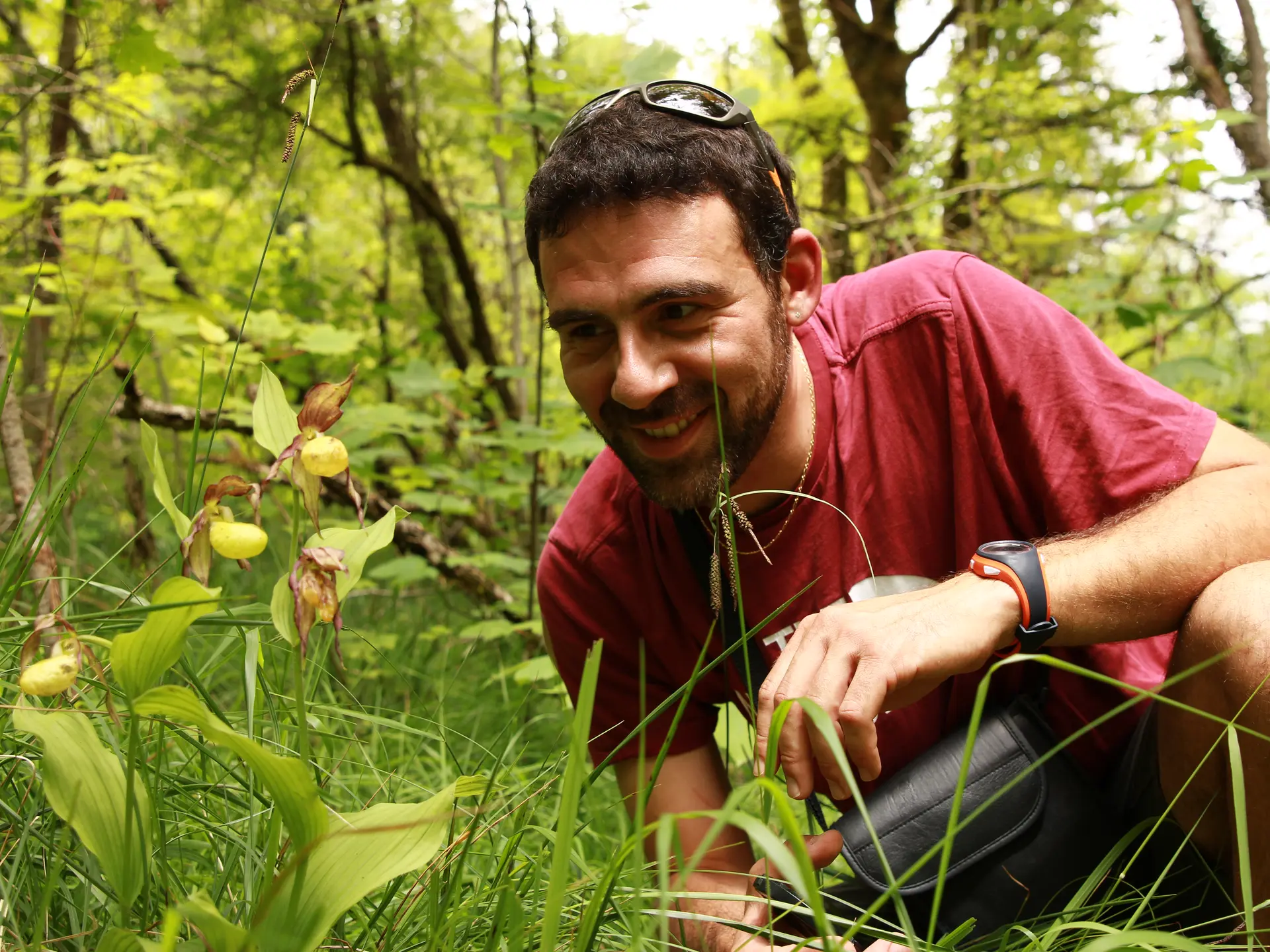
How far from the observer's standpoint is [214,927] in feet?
2.08

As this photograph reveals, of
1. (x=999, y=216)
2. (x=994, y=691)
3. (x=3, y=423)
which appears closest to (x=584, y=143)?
(x=994, y=691)

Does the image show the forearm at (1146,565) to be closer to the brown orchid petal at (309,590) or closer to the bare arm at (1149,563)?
the bare arm at (1149,563)

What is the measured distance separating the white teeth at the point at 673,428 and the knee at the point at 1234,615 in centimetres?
69

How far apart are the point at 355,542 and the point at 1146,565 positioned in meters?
0.95

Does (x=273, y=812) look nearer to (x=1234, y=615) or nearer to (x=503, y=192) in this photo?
(x=1234, y=615)

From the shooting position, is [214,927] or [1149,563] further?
[1149,563]

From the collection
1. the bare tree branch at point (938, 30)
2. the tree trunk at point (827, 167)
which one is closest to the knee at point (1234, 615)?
the tree trunk at point (827, 167)

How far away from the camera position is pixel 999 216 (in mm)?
4668

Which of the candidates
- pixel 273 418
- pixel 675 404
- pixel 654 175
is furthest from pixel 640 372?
pixel 273 418

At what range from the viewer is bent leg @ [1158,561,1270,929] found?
3.27 ft

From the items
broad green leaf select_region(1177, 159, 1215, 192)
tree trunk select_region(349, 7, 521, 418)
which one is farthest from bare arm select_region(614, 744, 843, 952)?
tree trunk select_region(349, 7, 521, 418)

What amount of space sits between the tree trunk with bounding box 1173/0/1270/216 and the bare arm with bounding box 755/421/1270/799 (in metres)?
2.18

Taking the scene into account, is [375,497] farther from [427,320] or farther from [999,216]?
[999,216]

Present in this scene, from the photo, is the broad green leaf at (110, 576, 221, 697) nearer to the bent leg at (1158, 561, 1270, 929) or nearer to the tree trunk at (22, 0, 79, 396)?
the bent leg at (1158, 561, 1270, 929)
